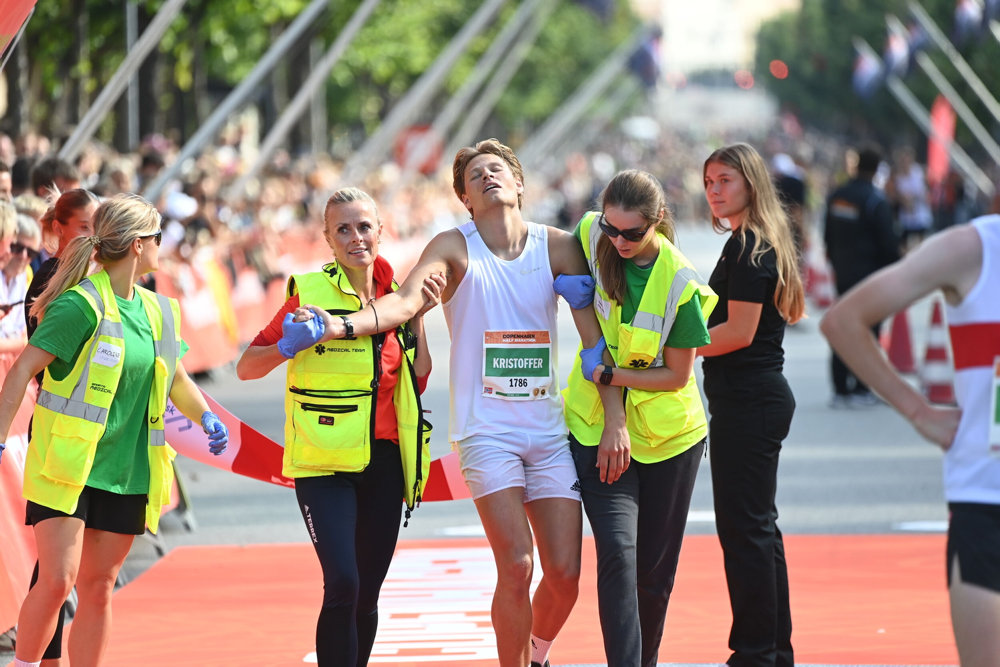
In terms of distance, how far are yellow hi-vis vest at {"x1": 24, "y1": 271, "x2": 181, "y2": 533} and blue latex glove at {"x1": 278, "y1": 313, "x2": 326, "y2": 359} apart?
1.82 ft

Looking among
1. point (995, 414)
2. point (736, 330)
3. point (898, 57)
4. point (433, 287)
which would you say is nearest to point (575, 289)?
point (433, 287)

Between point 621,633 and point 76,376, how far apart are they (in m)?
1.90

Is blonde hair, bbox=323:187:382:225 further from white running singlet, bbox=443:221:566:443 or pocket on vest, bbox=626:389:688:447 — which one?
pocket on vest, bbox=626:389:688:447

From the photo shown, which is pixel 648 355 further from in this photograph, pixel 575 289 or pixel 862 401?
pixel 862 401

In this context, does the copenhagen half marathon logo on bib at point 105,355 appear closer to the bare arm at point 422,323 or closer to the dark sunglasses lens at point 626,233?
the bare arm at point 422,323

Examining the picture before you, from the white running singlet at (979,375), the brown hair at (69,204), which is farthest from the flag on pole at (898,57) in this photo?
the white running singlet at (979,375)

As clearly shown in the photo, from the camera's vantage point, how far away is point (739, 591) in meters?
5.89

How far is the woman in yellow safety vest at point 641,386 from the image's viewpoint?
5371 millimetres

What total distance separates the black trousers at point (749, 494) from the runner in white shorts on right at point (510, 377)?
0.62 meters

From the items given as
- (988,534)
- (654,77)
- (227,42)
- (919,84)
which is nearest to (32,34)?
(227,42)

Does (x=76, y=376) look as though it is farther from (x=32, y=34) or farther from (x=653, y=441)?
(x=32, y=34)

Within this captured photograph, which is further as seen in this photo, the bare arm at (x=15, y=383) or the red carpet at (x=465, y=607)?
the red carpet at (x=465, y=607)

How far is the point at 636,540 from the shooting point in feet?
18.1

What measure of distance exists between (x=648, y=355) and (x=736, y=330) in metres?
0.52
